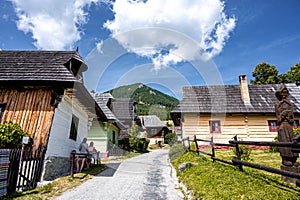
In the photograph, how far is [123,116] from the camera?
23.9 m

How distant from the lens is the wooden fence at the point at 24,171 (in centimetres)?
461

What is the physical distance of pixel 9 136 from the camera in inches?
211

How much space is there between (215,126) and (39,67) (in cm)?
1352

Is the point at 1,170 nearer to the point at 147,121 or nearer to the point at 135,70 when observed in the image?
the point at 135,70

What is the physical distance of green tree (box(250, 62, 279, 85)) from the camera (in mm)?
31925

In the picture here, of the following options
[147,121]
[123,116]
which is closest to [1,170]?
[123,116]

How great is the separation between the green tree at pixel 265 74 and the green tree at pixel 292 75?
945mm

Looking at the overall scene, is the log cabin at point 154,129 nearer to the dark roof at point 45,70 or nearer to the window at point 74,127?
the window at point 74,127

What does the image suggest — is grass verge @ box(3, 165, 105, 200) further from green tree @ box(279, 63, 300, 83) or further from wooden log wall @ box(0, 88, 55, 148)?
green tree @ box(279, 63, 300, 83)

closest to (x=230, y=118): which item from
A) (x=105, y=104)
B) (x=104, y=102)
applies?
(x=105, y=104)

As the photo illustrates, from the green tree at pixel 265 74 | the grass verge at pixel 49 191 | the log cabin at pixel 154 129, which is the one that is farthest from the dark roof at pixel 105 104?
the green tree at pixel 265 74

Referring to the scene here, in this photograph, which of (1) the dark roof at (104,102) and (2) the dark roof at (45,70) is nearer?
(2) the dark roof at (45,70)

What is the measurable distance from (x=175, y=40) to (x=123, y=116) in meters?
13.7

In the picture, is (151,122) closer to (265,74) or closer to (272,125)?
(265,74)
